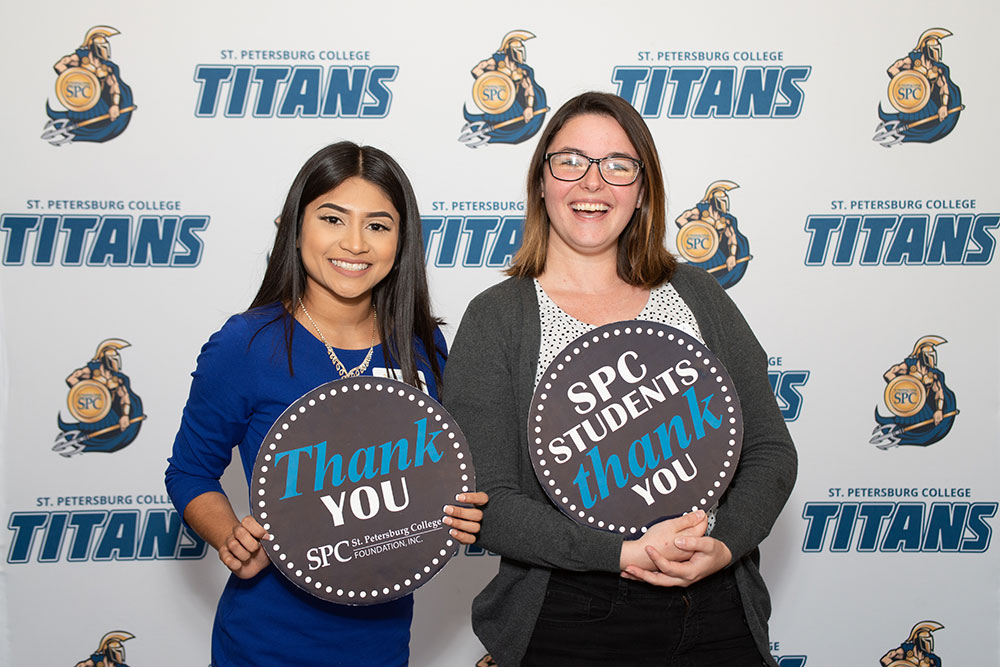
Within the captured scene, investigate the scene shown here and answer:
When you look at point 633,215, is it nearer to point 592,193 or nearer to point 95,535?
point 592,193

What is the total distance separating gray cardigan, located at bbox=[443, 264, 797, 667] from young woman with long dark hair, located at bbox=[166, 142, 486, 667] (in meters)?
0.08

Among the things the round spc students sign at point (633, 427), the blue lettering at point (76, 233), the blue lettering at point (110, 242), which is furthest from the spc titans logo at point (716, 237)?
the blue lettering at point (76, 233)

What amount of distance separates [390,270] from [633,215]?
17.9 inches

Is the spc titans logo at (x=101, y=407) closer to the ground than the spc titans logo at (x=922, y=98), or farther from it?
closer to the ground

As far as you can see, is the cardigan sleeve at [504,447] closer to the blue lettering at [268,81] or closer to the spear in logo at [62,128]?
the blue lettering at [268,81]

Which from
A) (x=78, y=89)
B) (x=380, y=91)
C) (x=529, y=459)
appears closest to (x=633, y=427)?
(x=529, y=459)

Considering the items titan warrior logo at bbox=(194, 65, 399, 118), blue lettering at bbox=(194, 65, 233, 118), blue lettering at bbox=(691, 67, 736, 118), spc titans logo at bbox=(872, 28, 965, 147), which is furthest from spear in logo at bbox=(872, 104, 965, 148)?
blue lettering at bbox=(194, 65, 233, 118)

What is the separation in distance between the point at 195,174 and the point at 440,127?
0.70 metres

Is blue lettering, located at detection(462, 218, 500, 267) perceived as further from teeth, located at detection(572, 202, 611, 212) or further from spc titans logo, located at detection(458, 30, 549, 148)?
teeth, located at detection(572, 202, 611, 212)

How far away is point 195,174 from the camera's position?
236cm

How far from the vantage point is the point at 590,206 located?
1.43 meters

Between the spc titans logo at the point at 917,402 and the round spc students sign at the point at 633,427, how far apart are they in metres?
1.39

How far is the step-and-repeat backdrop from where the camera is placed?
234 centimetres

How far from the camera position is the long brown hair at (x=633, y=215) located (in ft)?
4.72
